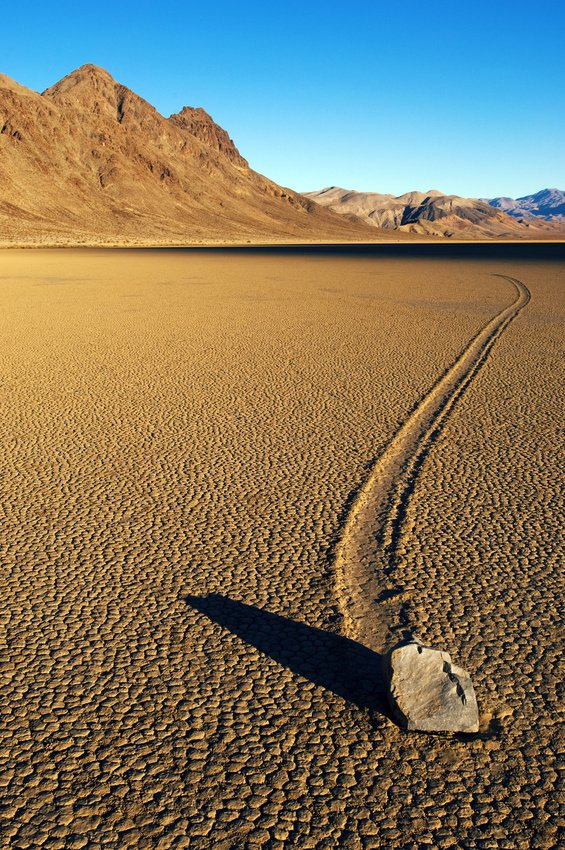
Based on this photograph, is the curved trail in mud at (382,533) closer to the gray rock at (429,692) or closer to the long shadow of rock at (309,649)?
the long shadow of rock at (309,649)

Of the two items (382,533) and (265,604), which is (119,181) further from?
(265,604)

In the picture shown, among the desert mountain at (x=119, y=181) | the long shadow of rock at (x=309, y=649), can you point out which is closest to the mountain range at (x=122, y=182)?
the desert mountain at (x=119, y=181)

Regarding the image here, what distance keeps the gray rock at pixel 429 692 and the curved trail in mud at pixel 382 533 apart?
49 cm

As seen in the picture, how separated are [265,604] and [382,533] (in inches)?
42.9

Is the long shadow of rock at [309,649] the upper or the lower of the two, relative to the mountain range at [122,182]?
lower

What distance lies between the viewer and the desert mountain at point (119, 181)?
83.4 meters

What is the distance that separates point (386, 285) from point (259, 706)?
19498mm

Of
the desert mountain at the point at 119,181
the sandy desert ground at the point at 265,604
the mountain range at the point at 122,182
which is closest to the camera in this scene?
the sandy desert ground at the point at 265,604

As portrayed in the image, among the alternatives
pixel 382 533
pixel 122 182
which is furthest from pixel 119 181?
pixel 382 533

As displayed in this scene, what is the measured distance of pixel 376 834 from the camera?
230 centimetres

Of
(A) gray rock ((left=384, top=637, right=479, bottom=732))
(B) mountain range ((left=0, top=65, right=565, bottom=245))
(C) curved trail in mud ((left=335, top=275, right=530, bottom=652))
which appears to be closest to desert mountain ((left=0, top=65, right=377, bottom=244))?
(B) mountain range ((left=0, top=65, right=565, bottom=245))

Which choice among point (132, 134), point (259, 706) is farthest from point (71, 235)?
point (259, 706)

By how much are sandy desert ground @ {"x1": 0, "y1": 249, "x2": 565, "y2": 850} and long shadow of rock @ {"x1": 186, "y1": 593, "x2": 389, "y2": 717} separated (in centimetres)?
1

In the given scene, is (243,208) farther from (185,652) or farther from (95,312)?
(185,652)
